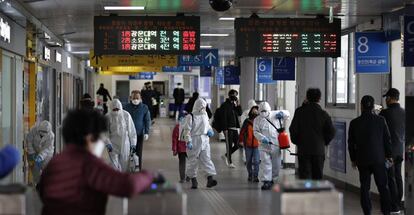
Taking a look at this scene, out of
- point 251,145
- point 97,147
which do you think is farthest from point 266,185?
point 97,147

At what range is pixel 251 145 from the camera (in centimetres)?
1432

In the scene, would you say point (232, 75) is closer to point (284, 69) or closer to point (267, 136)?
point (284, 69)

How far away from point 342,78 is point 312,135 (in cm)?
544

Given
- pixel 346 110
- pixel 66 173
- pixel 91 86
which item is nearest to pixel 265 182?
pixel 346 110

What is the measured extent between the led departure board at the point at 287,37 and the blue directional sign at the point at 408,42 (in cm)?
258

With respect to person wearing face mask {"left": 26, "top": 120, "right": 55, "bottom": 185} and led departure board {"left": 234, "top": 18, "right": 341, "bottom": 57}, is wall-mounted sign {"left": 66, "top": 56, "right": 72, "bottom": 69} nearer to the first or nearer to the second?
person wearing face mask {"left": 26, "top": 120, "right": 55, "bottom": 185}

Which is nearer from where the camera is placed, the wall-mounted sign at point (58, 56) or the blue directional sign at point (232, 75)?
Answer: the wall-mounted sign at point (58, 56)

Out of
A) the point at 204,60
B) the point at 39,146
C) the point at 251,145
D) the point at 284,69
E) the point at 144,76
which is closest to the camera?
the point at 39,146

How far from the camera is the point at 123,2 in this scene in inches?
471

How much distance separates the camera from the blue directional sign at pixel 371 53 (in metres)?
11.6

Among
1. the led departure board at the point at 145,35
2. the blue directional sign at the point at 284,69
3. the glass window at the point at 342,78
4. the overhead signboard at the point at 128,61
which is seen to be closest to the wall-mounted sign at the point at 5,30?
the led departure board at the point at 145,35

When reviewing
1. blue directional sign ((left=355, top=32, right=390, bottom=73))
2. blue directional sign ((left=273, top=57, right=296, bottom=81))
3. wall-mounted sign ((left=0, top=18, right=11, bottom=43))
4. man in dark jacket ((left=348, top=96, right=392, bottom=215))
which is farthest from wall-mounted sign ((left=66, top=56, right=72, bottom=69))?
man in dark jacket ((left=348, top=96, right=392, bottom=215))

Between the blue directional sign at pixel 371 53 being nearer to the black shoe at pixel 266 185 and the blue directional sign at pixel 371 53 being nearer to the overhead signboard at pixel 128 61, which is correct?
the black shoe at pixel 266 185

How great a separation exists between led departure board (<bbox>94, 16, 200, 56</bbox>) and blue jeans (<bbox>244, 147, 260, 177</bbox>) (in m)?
3.18
